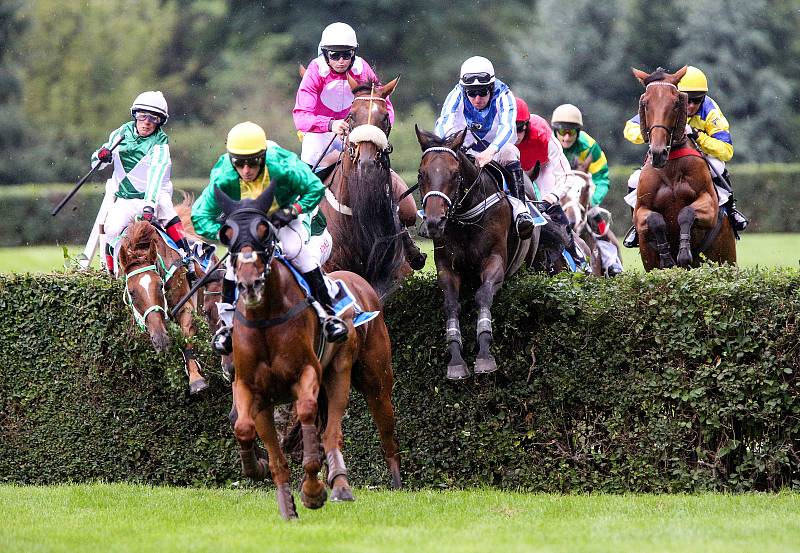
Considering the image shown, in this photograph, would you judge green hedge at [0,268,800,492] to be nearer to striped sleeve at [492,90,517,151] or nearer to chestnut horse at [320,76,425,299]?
chestnut horse at [320,76,425,299]

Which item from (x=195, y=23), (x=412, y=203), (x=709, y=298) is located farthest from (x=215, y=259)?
(x=195, y=23)

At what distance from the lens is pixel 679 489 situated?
9.17m

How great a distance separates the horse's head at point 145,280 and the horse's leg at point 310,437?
2.73m

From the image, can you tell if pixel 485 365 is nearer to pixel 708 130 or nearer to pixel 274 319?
pixel 274 319

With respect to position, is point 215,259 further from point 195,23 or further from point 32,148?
point 195,23

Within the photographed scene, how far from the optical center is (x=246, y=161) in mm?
8211

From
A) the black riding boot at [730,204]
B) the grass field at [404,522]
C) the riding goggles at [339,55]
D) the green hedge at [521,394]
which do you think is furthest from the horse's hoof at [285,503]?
the black riding boot at [730,204]

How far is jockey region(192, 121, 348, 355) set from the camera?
8133 millimetres

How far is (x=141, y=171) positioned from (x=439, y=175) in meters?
3.22

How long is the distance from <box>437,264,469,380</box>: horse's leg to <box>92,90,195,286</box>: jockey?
2.47 meters

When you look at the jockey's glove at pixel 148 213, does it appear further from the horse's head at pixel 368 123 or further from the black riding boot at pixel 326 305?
the black riding boot at pixel 326 305

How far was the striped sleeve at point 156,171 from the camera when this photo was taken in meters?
11.2

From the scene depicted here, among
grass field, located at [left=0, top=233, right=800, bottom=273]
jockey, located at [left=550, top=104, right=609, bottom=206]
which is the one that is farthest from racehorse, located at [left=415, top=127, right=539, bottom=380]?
grass field, located at [left=0, top=233, right=800, bottom=273]

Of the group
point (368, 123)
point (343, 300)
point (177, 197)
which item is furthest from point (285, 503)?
point (177, 197)
